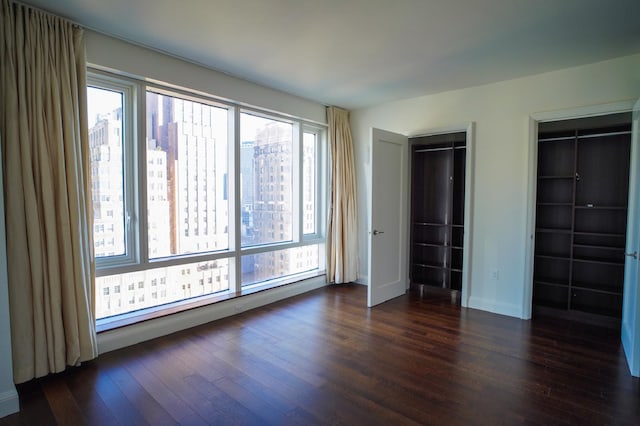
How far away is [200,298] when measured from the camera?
365 cm

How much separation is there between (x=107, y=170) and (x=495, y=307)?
4.33 meters

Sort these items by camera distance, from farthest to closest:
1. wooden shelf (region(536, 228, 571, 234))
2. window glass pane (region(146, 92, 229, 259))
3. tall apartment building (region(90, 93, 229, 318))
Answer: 1. wooden shelf (region(536, 228, 571, 234))
2. window glass pane (region(146, 92, 229, 259))
3. tall apartment building (region(90, 93, 229, 318))

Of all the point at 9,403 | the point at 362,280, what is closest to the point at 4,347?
the point at 9,403

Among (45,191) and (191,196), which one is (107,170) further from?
(191,196)

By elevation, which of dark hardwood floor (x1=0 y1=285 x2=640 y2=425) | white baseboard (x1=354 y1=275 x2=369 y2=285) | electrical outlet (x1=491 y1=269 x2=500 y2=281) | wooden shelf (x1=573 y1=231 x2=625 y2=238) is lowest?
dark hardwood floor (x1=0 y1=285 x2=640 y2=425)

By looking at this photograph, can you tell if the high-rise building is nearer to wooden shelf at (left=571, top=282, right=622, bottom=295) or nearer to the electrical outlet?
the electrical outlet

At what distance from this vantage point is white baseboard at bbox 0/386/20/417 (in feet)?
6.54

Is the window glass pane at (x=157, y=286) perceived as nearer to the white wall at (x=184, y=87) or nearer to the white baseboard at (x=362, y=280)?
the white wall at (x=184, y=87)

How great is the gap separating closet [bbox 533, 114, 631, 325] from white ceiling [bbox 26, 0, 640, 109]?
0.82 metres

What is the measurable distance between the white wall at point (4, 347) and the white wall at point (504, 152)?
4.26 m

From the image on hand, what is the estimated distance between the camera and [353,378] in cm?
241

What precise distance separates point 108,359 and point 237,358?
1.05 m

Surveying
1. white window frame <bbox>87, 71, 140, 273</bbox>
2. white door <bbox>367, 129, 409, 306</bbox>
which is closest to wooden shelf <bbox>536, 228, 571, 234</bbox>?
white door <bbox>367, 129, 409, 306</bbox>

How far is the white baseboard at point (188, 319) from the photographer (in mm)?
2842
